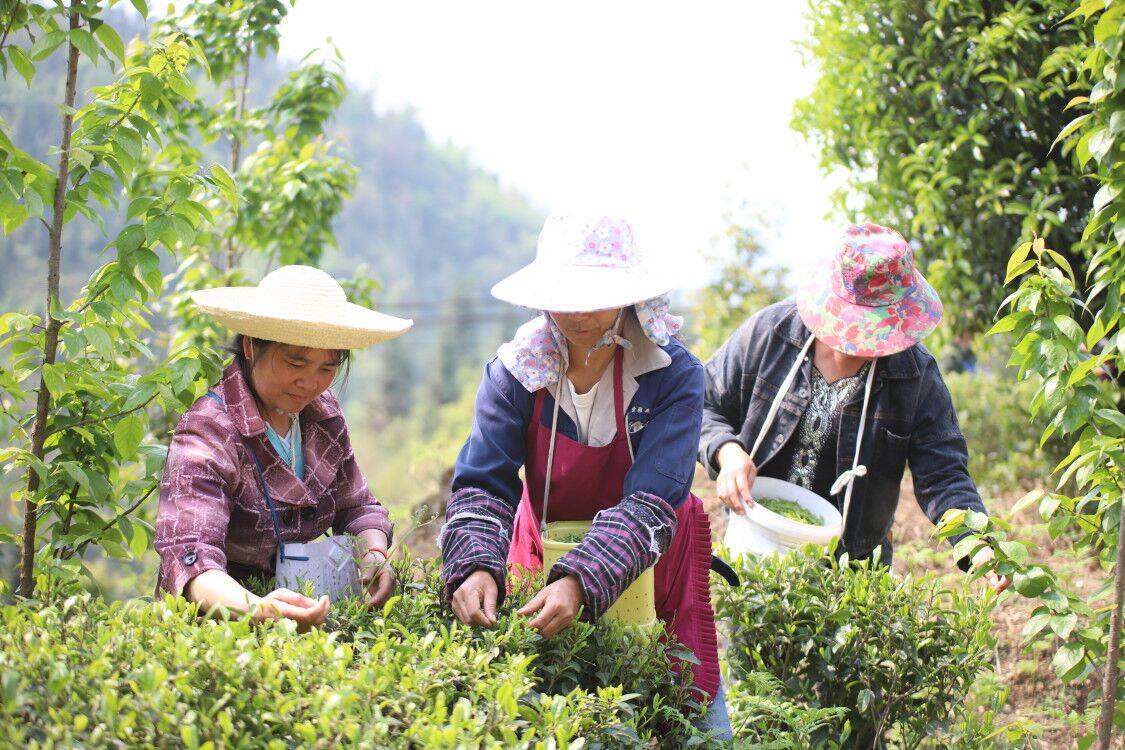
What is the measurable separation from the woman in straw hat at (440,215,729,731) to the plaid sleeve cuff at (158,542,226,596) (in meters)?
0.51

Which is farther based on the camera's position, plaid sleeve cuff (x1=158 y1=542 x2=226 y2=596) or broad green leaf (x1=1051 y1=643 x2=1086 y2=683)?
broad green leaf (x1=1051 y1=643 x2=1086 y2=683)

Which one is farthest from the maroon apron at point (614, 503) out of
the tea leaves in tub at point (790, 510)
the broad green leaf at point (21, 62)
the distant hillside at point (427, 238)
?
the distant hillside at point (427, 238)

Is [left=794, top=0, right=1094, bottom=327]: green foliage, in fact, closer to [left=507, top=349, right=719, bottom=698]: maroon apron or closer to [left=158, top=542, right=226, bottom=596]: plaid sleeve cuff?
[left=507, top=349, right=719, bottom=698]: maroon apron

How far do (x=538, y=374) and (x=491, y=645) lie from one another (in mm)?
742

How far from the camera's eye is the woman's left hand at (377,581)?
2.40m

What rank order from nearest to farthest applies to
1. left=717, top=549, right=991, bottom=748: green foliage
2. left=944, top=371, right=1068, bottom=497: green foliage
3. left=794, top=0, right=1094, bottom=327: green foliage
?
left=717, top=549, right=991, bottom=748: green foliage < left=794, top=0, right=1094, bottom=327: green foliage < left=944, top=371, right=1068, bottom=497: green foliage

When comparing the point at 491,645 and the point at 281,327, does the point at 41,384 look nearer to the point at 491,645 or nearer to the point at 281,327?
the point at 281,327

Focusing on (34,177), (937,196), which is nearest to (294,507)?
(34,177)

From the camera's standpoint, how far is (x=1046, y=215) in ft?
14.2

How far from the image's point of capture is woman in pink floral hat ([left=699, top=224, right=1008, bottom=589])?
3.12 metres

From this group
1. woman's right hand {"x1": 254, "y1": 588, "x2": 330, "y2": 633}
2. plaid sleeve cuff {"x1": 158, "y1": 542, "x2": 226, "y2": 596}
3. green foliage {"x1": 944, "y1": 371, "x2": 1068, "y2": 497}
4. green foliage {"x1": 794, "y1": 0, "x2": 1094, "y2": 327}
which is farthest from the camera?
green foliage {"x1": 944, "y1": 371, "x2": 1068, "y2": 497}

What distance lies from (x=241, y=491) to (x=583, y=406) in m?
0.86

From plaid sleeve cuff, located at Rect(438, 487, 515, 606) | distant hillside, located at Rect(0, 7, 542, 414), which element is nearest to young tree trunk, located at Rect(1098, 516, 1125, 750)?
plaid sleeve cuff, located at Rect(438, 487, 515, 606)

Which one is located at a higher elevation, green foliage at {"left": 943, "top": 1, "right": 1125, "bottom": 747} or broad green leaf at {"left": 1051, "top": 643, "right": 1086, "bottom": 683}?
green foliage at {"left": 943, "top": 1, "right": 1125, "bottom": 747}
